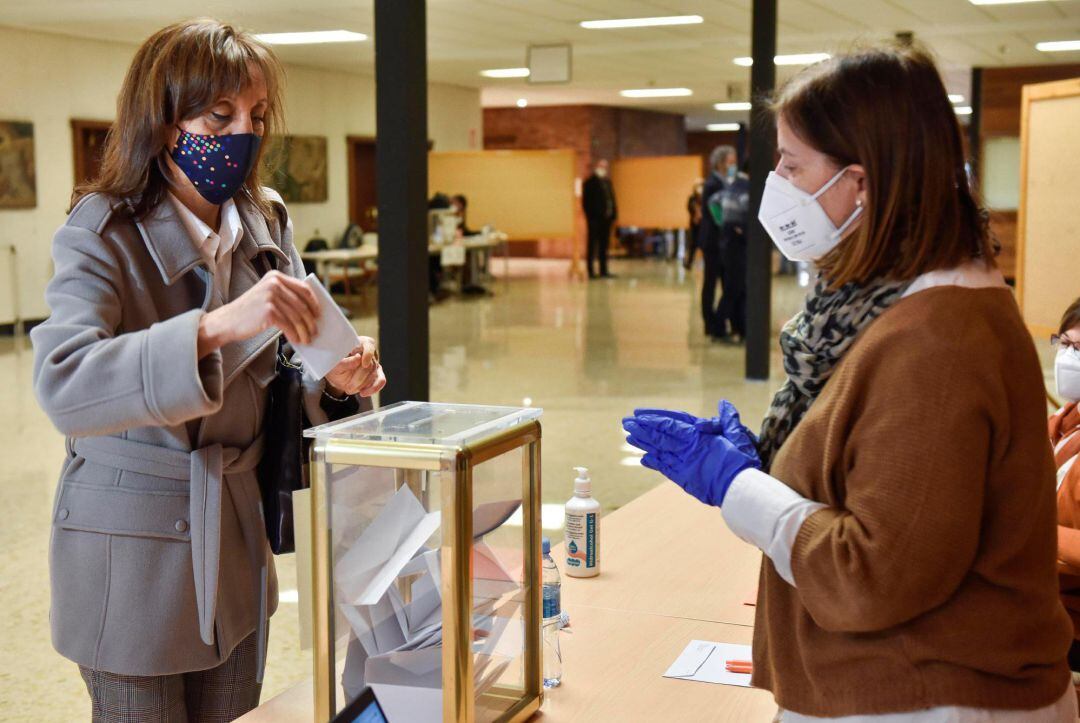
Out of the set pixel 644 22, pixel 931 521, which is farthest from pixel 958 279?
pixel 644 22

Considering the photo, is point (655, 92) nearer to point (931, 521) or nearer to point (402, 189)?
point (402, 189)

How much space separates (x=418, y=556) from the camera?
147cm

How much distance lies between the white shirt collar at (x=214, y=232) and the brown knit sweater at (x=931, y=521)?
918mm

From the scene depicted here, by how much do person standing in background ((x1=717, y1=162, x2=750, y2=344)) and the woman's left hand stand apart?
7995 millimetres

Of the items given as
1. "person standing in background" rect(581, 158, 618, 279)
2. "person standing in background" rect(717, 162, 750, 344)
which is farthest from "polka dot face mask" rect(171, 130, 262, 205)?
"person standing in background" rect(581, 158, 618, 279)

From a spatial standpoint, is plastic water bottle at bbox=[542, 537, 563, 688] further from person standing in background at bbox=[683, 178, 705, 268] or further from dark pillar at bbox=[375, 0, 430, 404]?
person standing in background at bbox=[683, 178, 705, 268]

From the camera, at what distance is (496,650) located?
1583 mm

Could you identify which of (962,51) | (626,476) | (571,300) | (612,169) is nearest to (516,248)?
(612,169)

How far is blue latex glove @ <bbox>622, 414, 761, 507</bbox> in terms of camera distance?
1.41 metres

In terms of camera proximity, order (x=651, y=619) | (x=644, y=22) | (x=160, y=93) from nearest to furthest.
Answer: (x=160, y=93) → (x=651, y=619) → (x=644, y=22)

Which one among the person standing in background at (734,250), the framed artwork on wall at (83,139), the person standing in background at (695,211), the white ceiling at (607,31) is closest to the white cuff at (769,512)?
the white ceiling at (607,31)

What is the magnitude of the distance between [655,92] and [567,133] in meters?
3.21

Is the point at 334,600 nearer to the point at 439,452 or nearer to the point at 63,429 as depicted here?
the point at 439,452

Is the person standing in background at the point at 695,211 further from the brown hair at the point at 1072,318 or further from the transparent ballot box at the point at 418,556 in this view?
the transparent ballot box at the point at 418,556
